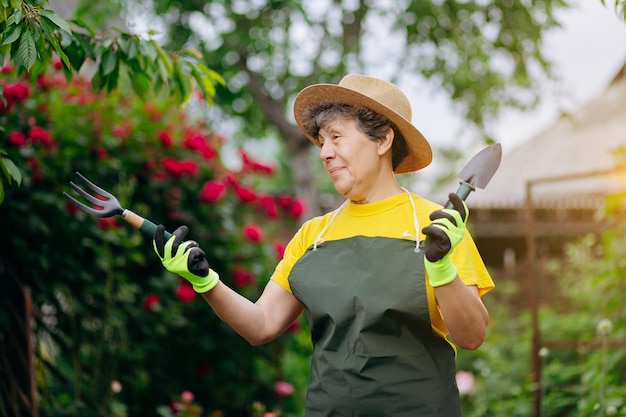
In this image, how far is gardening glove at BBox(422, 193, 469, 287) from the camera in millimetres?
1812

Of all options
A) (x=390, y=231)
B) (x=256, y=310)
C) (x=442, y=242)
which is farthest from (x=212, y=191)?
(x=442, y=242)

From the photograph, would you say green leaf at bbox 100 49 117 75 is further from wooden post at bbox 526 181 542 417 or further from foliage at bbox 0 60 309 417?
wooden post at bbox 526 181 542 417

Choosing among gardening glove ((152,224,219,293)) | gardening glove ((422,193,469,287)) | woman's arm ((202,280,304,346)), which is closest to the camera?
gardening glove ((422,193,469,287))

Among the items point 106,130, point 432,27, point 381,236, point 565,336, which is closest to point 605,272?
point 565,336

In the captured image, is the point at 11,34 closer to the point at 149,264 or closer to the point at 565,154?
the point at 149,264

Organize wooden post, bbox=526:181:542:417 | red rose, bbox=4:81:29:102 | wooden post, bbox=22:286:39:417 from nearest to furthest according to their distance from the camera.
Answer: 1. wooden post, bbox=22:286:39:417
2. red rose, bbox=4:81:29:102
3. wooden post, bbox=526:181:542:417

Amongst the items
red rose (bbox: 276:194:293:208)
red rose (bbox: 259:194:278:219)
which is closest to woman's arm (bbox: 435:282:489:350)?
red rose (bbox: 259:194:278:219)

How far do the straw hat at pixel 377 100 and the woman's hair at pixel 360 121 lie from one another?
0.05ft

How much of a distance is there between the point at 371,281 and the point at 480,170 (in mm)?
416

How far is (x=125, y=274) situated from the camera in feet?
15.5

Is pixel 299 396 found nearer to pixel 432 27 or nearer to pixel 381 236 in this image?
pixel 381 236

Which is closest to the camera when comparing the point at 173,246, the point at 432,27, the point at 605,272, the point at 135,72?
the point at 173,246

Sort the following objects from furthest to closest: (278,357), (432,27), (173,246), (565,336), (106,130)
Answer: (432,27)
(565,336)
(278,357)
(106,130)
(173,246)

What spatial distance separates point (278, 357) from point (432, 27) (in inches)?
249
